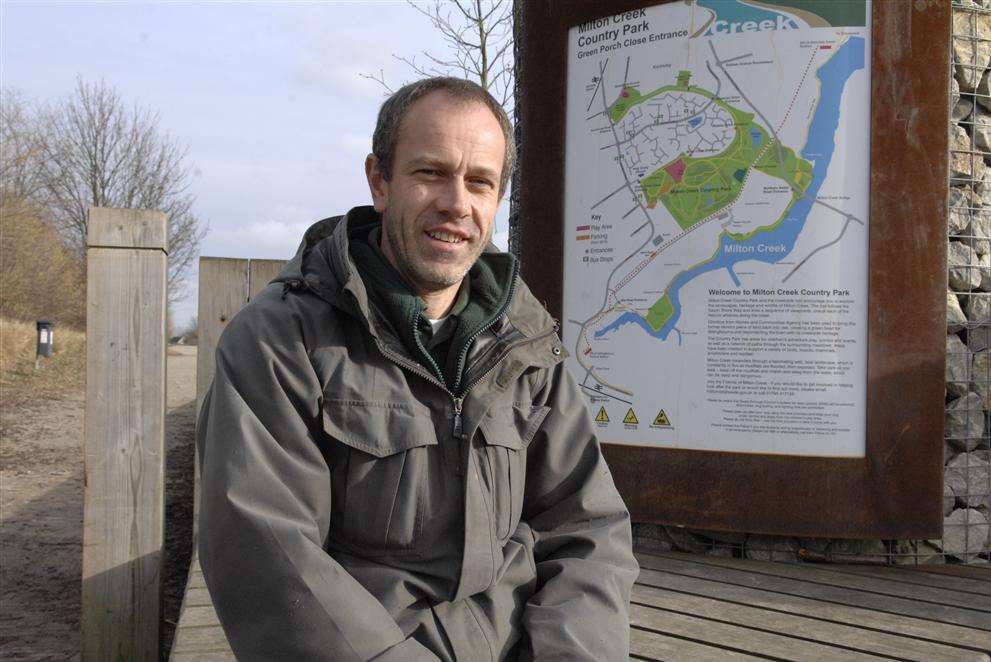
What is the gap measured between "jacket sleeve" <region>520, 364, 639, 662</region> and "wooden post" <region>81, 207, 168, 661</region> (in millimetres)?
2017

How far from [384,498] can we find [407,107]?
37.5 inches

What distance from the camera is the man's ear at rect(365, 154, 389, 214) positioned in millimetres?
2396

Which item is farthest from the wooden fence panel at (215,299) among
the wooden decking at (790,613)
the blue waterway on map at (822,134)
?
the blue waterway on map at (822,134)

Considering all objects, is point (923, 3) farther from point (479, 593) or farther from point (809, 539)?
point (479, 593)

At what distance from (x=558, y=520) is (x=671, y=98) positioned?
8.52 ft

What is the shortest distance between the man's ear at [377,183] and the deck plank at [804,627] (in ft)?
6.71

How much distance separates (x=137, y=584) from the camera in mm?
3844

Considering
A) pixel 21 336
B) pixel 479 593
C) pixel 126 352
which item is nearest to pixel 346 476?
pixel 479 593

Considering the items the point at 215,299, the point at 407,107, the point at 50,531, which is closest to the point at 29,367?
the point at 50,531

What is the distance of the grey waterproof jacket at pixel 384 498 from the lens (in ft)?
6.17

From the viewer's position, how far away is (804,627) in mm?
3365

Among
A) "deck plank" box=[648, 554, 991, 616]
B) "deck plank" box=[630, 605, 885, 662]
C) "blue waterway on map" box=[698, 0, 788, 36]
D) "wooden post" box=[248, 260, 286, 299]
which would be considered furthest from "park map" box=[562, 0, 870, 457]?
"wooden post" box=[248, 260, 286, 299]

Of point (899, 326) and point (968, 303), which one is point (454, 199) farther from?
point (968, 303)

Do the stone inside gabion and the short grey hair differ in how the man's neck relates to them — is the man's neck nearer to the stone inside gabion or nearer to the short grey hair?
the short grey hair
